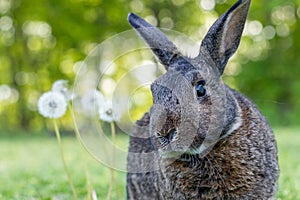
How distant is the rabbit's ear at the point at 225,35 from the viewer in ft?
12.9

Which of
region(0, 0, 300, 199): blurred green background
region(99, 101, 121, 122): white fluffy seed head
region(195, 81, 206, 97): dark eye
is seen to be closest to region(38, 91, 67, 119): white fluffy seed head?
region(99, 101, 121, 122): white fluffy seed head

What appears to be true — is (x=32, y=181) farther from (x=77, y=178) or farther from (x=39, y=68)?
(x=39, y=68)

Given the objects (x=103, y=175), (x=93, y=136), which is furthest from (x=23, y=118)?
(x=93, y=136)

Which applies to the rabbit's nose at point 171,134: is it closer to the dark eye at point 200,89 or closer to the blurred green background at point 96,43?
the dark eye at point 200,89

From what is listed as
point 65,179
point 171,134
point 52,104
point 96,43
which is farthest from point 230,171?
point 96,43

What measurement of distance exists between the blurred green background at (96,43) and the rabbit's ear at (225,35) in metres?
16.4

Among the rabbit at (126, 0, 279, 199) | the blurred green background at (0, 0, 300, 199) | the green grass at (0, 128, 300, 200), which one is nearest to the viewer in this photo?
the rabbit at (126, 0, 279, 199)

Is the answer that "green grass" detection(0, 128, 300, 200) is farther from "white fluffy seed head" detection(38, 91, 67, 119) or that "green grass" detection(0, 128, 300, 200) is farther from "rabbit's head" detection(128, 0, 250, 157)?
"rabbit's head" detection(128, 0, 250, 157)

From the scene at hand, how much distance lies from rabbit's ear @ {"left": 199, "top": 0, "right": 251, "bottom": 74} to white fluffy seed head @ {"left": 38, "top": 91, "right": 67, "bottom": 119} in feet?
3.69

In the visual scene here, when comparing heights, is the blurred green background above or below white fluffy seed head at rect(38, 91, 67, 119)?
above

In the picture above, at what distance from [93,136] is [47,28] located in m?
23.4

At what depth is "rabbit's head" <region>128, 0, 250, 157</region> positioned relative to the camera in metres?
3.46

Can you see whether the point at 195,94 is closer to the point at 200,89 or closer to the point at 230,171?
the point at 200,89

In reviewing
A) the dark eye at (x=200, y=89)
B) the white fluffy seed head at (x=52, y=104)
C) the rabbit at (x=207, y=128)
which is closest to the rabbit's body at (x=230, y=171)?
the rabbit at (x=207, y=128)
